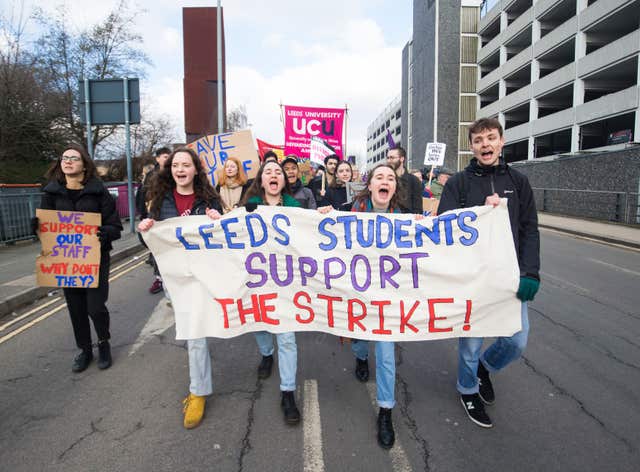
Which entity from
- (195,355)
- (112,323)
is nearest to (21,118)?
(112,323)

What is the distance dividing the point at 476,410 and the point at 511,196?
1.51 metres

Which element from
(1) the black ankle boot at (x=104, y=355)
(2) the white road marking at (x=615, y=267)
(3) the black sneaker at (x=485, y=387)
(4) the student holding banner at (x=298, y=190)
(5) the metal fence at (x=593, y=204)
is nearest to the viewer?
(3) the black sneaker at (x=485, y=387)

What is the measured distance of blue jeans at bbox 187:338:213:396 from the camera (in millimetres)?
3043

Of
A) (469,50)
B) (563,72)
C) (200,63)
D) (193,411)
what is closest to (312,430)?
(193,411)

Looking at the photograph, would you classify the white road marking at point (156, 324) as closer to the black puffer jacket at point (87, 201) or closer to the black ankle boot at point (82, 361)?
the black ankle boot at point (82, 361)

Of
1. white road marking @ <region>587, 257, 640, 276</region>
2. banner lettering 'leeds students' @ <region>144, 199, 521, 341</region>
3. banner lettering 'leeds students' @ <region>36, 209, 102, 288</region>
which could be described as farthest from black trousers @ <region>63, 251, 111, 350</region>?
white road marking @ <region>587, 257, 640, 276</region>

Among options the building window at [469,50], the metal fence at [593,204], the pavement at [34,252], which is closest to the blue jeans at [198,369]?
the pavement at [34,252]

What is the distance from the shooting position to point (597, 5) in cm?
2230

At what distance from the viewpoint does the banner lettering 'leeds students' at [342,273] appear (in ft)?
9.87

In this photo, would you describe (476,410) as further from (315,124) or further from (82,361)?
(315,124)

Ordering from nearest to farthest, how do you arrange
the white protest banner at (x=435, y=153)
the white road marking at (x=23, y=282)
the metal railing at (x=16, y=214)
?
1. the white road marking at (x=23, y=282)
2. the metal railing at (x=16, y=214)
3. the white protest banner at (x=435, y=153)

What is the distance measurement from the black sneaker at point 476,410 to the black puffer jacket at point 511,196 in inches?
37.8

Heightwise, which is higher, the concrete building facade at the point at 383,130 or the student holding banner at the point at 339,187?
the concrete building facade at the point at 383,130

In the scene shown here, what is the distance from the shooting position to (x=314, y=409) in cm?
314
